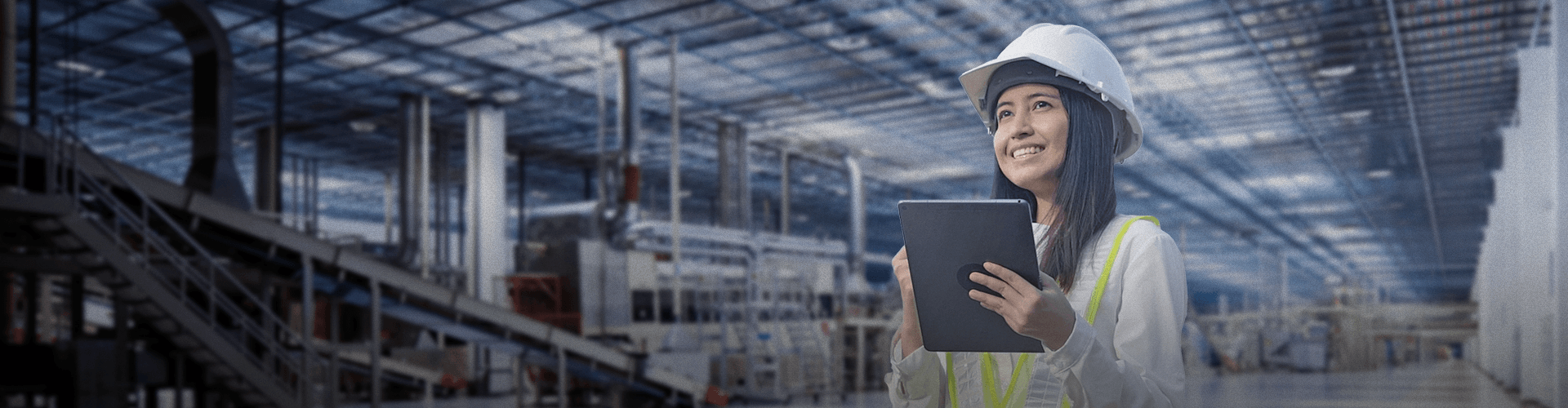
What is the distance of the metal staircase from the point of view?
378 inches

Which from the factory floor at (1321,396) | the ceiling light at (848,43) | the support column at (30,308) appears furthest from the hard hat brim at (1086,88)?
the ceiling light at (848,43)

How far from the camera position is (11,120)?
33.1ft

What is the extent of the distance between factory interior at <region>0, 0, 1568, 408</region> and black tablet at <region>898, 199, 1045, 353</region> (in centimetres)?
973

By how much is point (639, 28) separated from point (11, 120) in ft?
29.7

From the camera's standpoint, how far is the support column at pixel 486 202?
72.0 ft

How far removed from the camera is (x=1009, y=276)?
167 cm

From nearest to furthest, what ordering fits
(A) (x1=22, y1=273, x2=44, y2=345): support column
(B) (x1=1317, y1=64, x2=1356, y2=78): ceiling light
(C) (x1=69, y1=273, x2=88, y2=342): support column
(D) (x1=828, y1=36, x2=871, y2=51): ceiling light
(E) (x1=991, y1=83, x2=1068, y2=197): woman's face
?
1. (E) (x1=991, y1=83, x2=1068, y2=197): woman's face
2. (C) (x1=69, y1=273, x2=88, y2=342): support column
3. (A) (x1=22, y1=273, x2=44, y2=345): support column
4. (D) (x1=828, y1=36, x2=871, y2=51): ceiling light
5. (B) (x1=1317, y1=64, x2=1356, y2=78): ceiling light

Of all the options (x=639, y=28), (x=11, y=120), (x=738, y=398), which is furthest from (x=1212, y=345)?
(x=11, y=120)

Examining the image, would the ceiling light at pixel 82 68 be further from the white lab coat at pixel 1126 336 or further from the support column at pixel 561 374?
the white lab coat at pixel 1126 336

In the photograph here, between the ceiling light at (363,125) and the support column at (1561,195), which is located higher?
the ceiling light at (363,125)

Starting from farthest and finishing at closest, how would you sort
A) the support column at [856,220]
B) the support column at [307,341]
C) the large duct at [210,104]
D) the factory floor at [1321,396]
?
the support column at [856,220] → the factory floor at [1321,396] → the large duct at [210,104] → the support column at [307,341]

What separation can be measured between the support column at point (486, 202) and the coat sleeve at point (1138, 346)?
20.7 metres

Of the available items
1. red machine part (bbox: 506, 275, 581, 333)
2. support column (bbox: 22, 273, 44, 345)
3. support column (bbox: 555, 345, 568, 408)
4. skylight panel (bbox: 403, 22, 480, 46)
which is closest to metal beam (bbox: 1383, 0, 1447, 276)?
support column (bbox: 555, 345, 568, 408)

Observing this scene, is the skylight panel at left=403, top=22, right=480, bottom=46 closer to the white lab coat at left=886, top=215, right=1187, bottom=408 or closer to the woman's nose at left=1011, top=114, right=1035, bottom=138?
the woman's nose at left=1011, top=114, right=1035, bottom=138
